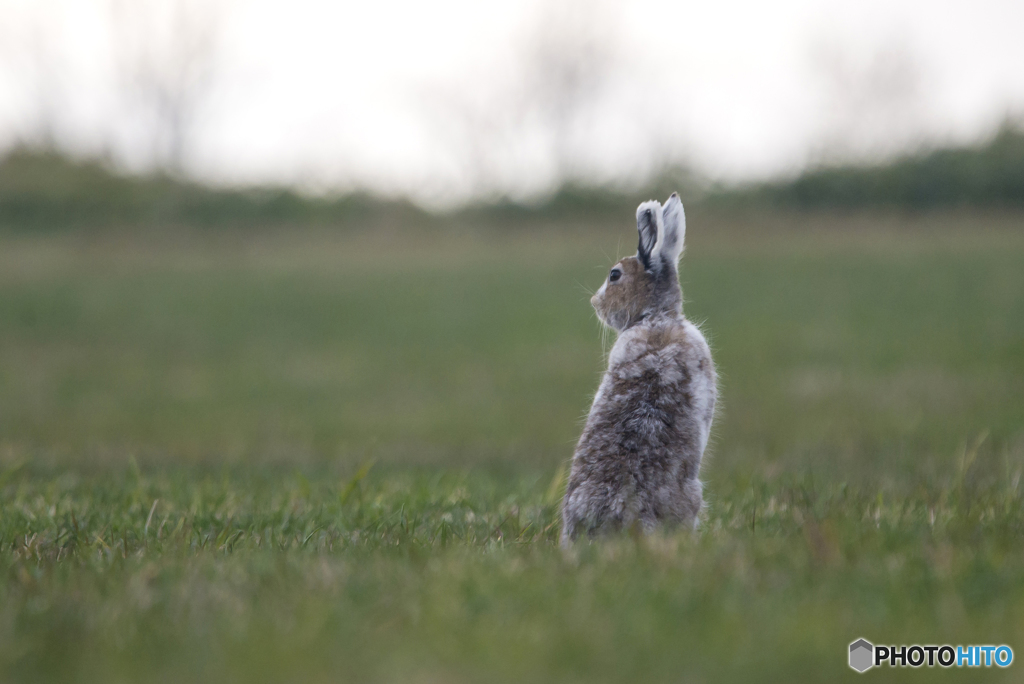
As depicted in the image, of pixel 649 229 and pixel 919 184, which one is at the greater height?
pixel 919 184

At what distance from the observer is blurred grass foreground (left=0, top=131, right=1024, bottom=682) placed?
102 inches

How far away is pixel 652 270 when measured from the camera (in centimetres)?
452

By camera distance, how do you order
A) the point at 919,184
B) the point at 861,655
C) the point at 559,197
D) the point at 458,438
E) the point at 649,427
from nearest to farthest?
the point at 861,655 < the point at 649,427 < the point at 458,438 < the point at 919,184 < the point at 559,197

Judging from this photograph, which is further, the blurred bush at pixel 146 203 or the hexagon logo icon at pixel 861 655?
the blurred bush at pixel 146 203

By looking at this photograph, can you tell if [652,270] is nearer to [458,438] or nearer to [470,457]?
[470,457]

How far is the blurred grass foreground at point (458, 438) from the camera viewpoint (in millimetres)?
2590

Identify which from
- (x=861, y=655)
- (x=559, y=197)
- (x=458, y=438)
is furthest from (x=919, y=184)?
(x=861, y=655)

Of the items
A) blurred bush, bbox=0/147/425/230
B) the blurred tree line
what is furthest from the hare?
blurred bush, bbox=0/147/425/230

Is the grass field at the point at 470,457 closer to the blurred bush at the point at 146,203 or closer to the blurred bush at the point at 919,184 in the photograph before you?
the blurred bush at the point at 919,184

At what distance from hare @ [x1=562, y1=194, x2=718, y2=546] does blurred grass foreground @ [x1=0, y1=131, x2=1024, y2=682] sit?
302mm

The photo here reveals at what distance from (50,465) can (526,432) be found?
5.53m

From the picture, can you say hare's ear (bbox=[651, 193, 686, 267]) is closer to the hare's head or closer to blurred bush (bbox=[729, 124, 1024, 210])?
the hare's head

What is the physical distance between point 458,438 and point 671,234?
6.77 m

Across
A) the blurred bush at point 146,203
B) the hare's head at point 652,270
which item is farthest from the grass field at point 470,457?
the blurred bush at point 146,203
